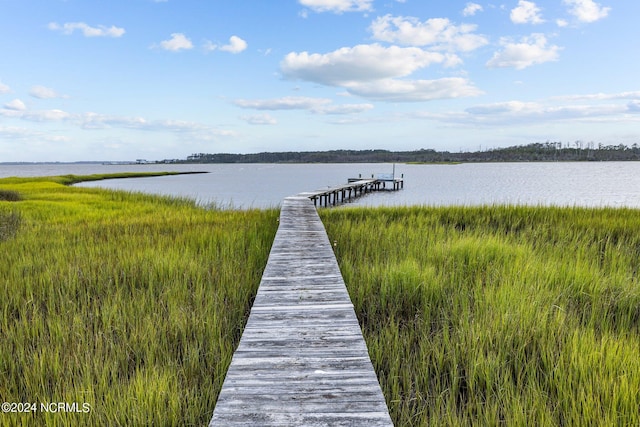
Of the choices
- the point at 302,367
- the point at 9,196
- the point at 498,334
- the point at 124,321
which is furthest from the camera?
the point at 9,196

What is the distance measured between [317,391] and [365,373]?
378 millimetres

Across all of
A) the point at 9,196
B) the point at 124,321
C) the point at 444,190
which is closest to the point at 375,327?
the point at 124,321

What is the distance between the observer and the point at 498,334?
342 cm

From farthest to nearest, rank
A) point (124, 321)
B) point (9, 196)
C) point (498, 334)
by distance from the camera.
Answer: point (9, 196) → point (124, 321) → point (498, 334)

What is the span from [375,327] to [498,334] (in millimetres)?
1196

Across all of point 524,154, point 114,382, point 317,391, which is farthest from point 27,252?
point 524,154

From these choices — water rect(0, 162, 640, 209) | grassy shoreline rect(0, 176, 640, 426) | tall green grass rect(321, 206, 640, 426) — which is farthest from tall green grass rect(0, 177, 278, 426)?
water rect(0, 162, 640, 209)

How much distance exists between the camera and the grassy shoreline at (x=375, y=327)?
262cm

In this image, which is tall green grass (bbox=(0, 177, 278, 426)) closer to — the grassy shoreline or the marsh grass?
the grassy shoreline

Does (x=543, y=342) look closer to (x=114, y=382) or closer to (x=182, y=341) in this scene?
(x=182, y=341)

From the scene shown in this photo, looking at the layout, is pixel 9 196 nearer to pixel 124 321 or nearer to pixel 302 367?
pixel 124 321

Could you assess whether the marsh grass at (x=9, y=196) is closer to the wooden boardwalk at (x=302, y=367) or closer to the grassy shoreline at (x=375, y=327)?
the grassy shoreline at (x=375, y=327)

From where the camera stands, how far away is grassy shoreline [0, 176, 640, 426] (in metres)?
2.62

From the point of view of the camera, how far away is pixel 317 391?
7.55 feet
